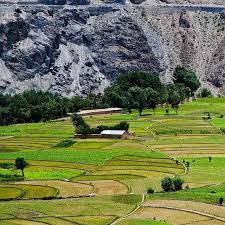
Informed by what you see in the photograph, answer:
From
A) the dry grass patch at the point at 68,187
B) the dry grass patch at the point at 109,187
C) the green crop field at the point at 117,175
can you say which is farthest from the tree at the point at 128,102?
the dry grass patch at the point at 109,187

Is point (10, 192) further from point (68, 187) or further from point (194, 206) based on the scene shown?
point (194, 206)

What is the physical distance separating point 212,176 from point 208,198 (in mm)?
14898

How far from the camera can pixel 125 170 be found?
9556 cm

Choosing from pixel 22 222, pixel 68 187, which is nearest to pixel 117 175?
pixel 68 187

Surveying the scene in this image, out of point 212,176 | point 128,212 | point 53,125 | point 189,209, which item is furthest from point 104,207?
point 53,125

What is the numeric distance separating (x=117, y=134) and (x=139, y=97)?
160ft

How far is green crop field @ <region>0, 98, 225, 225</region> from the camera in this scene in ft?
221

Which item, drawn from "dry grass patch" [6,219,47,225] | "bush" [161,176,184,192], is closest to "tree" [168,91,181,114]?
"bush" [161,176,184,192]

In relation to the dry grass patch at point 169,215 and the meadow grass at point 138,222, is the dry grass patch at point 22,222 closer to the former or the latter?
the meadow grass at point 138,222

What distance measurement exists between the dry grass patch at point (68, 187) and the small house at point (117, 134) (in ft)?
145

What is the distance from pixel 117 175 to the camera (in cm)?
9150

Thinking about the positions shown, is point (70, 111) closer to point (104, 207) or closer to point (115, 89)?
point (115, 89)

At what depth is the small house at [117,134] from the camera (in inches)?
5197

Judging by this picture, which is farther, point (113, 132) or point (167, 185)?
point (113, 132)
